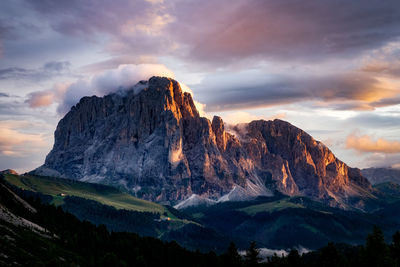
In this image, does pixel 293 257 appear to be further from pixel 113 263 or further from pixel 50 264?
pixel 50 264

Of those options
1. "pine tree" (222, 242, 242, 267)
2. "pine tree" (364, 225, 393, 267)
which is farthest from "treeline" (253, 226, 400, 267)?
"pine tree" (222, 242, 242, 267)

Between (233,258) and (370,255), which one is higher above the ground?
(370,255)

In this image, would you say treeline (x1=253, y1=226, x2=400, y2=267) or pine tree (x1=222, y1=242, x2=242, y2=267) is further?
pine tree (x1=222, y1=242, x2=242, y2=267)

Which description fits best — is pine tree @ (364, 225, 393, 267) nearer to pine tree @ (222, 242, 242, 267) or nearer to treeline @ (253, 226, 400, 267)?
treeline @ (253, 226, 400, 267)

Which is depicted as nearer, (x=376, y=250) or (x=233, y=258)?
(x=376, y=250)

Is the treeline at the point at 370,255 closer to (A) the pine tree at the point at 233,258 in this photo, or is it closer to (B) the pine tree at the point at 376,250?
(B) the pine tree at the point at 376,250

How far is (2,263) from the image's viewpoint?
122 m

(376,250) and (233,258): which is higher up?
(376,250)

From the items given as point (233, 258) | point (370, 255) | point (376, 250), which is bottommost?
point (233, 258)

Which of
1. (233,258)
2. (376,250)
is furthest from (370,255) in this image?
(233,258)

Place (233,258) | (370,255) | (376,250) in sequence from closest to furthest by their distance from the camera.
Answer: (376,250) < (370,255) < (233,258)

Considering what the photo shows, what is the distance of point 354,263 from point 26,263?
110 meters

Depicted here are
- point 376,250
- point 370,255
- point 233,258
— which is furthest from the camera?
point 233,258

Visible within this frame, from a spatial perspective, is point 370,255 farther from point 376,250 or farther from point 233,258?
point 233,258
